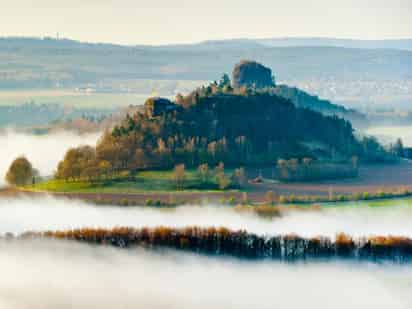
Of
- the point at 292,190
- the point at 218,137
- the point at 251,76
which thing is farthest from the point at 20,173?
the point at 251,76

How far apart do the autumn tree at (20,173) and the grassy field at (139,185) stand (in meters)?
1.50

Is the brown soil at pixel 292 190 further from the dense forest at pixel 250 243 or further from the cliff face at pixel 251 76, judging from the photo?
the cliff face at pixel 251 76

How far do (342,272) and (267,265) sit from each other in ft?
16.5

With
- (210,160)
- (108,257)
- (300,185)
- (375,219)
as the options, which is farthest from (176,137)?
(108,257)

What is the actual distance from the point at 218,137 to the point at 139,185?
17435 millimetres

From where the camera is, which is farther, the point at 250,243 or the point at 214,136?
the point at 214,136

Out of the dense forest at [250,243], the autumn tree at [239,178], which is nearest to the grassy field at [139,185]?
the autumn tree at [239,178]

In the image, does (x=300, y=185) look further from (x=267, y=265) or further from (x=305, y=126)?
(x=267, y=265)

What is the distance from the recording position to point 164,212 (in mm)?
115188

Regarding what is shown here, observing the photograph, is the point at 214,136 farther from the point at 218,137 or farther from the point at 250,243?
the point at 250,243

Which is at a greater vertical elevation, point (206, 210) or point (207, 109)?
point (207, 109)

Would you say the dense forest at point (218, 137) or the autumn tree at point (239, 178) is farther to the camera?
the dense forest at point (218, 137)

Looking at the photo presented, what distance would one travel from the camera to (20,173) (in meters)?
133

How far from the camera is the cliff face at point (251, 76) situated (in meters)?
169
